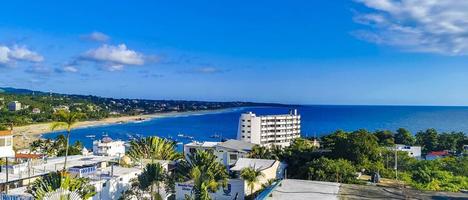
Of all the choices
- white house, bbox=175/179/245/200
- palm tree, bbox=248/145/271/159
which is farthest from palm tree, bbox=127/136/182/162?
white house, bbox=175/179/245/200

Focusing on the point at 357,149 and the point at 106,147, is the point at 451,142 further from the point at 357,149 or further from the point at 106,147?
the point at 106,147

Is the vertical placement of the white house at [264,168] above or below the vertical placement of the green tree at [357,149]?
below

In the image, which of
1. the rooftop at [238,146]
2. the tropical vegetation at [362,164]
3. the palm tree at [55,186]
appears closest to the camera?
the palm tree at [55,186]

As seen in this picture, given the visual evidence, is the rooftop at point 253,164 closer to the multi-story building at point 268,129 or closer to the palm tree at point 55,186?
the palm tree at point 55,186

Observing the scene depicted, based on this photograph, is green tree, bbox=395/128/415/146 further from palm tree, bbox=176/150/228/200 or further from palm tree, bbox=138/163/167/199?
palm tree, bbox=138/163/167/199

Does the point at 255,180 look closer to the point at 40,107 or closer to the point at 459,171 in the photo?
the point at 459,171

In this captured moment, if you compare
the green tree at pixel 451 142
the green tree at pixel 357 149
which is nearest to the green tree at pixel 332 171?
the green tree at pixel 357 149
